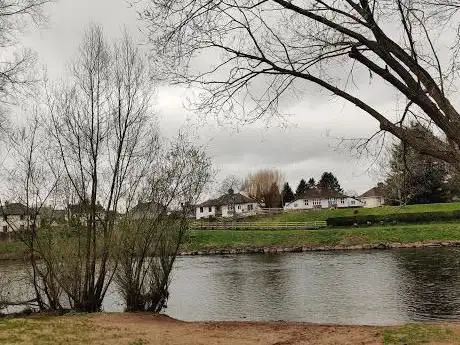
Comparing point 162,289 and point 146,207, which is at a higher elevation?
point 146,207

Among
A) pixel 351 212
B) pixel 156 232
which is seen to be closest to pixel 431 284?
pixel 156 232

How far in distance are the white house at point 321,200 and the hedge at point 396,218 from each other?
50.7m

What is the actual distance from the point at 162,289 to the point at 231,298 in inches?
192

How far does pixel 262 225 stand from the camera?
59.9m

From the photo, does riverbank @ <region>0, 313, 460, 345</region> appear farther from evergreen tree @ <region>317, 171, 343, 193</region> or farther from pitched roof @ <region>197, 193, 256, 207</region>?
evergreen tree @ <region>317, 171, 343, 193</region>

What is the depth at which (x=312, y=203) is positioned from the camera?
348ft

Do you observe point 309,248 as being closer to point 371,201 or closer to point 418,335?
point 418,335

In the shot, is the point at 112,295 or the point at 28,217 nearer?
the point at 28,217

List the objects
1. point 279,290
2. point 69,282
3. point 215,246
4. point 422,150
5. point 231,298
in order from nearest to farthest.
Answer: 1. point 422,150
2. point 69,282
3. point 231,298
4. point 279,290
5. point 215,246

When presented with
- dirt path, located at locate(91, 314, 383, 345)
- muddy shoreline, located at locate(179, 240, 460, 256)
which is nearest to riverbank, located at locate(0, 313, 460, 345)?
dirt path, located at locate(91, 314, 383, 345)

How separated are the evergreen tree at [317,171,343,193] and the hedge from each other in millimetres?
57655

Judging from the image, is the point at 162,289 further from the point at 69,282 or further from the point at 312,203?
the point at 312,203

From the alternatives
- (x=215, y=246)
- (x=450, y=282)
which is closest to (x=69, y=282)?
(x=450, y=282)

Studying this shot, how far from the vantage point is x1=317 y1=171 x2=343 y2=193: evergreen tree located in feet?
370
